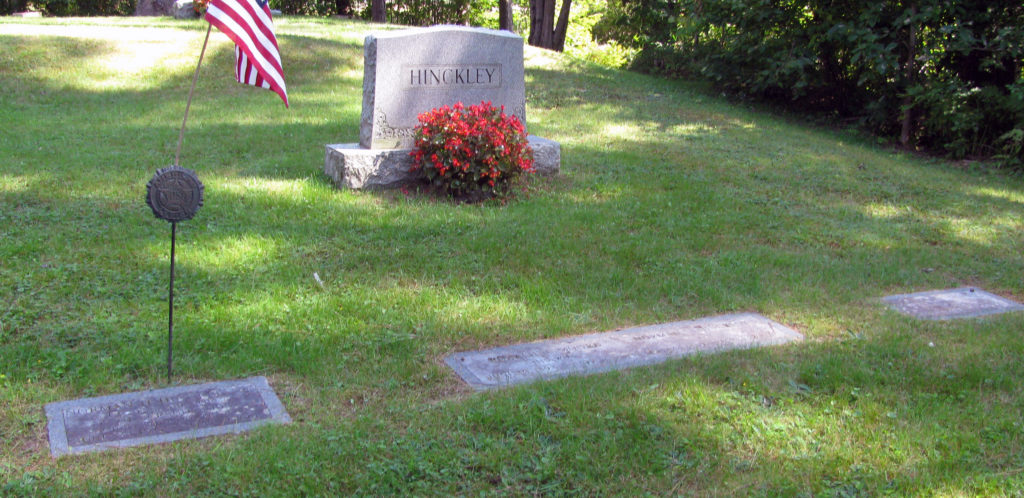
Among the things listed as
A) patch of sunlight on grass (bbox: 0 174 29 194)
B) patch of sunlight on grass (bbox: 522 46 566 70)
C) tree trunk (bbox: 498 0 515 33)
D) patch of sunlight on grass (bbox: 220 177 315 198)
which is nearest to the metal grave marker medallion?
patch of sunlight on grass (bbox: 220 177 315 198)

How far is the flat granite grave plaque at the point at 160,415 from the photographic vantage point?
11.5 feet

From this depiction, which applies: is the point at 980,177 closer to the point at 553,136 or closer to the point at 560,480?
the point at 553,136

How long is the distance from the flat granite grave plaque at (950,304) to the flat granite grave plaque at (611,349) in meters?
1.06

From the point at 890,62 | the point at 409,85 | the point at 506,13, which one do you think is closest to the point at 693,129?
the point at 890,62

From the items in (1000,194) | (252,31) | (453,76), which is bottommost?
(1000,194)

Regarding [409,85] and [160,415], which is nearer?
[160,415]

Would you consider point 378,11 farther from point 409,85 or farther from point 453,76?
point 409,85

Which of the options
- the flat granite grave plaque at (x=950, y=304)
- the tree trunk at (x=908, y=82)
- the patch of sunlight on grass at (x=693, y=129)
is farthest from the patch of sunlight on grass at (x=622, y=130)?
the flat granite grave plaque at (x=950, y=304)

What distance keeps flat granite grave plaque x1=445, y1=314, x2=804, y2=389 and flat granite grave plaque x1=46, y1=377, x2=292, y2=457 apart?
105cm

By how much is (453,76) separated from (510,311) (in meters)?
3.80

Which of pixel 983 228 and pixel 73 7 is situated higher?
pixel 73 7

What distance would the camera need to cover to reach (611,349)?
468cm

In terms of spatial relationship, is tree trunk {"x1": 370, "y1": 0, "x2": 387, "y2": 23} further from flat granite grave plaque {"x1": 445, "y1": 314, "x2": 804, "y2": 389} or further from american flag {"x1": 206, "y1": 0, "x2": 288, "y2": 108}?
flat granite grave plaque {"x1": 445, "y1": 314, "x2": 804, "y2": 389}

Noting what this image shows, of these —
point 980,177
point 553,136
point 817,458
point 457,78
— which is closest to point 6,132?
point 457,78
